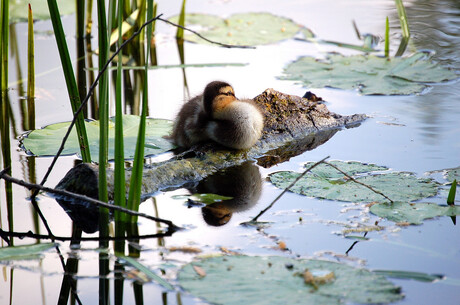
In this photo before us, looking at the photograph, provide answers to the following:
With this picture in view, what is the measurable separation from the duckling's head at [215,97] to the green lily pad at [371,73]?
1.72m

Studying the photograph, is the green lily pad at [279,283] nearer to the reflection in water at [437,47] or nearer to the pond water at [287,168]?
the pond water at [287,168]

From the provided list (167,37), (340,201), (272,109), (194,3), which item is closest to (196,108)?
(272,109)

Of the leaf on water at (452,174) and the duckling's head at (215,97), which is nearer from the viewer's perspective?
the leaf on water at (452,174)

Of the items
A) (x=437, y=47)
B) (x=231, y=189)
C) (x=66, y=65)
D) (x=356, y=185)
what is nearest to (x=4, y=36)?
(x=66, y=65)

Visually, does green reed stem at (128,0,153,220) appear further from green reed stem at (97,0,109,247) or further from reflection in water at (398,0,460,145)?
reflection in water at (398,0,460,145)

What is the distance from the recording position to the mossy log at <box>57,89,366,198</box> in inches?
133

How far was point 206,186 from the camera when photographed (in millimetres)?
3506

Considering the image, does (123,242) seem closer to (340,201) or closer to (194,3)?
(340,201)

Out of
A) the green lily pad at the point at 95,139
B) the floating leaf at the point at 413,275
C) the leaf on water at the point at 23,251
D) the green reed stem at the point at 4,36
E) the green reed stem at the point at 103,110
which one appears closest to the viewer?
the floating leaf at the point at 413,275

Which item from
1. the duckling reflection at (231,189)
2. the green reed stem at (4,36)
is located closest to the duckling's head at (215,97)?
the duckling reflection at (231,189)

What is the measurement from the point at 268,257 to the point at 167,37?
494cm

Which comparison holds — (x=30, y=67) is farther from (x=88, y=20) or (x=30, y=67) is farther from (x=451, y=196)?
(x=451, y=196)

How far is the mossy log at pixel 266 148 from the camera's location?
3.39 m

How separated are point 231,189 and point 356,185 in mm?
698
